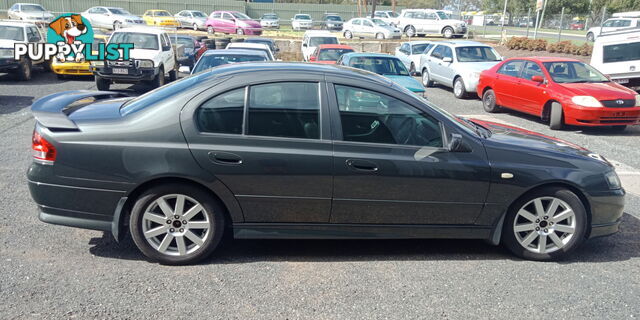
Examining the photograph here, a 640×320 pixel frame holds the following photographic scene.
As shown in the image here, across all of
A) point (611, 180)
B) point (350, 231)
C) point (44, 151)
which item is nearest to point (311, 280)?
point (350, 231)

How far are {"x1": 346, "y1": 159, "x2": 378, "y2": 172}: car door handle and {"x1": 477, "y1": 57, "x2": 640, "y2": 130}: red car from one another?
7745 millimetres

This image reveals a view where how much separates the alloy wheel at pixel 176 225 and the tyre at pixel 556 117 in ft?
29.2

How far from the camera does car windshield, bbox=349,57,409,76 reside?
12.3 meters

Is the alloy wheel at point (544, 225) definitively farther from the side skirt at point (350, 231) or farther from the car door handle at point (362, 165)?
the car door handle at point (362, 165)

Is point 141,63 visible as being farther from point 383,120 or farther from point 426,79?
point 383,120

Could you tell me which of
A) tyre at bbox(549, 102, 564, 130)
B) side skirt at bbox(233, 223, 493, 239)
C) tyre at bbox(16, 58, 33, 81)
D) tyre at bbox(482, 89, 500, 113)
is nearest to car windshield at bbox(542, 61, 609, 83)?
tyre at bbox(549, 102, 564, 130)

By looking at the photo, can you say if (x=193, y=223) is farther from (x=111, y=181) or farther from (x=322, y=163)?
(x=322, y=163)

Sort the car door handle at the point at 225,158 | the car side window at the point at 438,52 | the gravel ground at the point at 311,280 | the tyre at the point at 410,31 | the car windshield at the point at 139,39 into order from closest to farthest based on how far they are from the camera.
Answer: the gravel ground at the point at 311,280 < the car door handle at the point at 225,158 < the car windshield at the point at 139,39 < the car side window at the point at 438,52 < the tyre at the point at 410,31

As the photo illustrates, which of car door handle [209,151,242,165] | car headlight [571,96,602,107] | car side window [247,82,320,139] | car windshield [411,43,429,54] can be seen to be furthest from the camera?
car windshield [411,43,429,54]

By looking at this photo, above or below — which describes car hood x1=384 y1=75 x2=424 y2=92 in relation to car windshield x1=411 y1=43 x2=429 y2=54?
below

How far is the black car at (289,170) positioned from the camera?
3922 millimetres

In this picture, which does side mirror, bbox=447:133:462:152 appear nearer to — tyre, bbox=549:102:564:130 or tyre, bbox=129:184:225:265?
tyre, bbox=129:184:225:265

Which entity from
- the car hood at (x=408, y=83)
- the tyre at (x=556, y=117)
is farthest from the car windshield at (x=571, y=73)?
the car hood at (x=408, y=83)

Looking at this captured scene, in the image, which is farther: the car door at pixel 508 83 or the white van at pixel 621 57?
the white van at pixel 621 57
